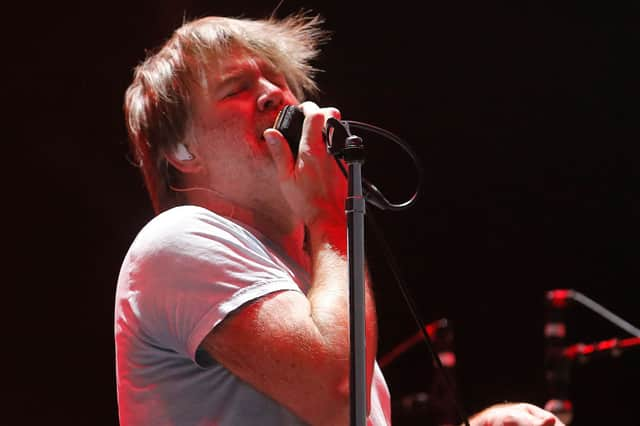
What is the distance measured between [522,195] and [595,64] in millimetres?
777

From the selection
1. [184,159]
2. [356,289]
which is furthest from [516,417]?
[184,159]

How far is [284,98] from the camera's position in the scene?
55.2 inches

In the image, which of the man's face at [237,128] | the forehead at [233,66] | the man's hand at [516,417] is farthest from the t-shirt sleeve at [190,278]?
the man's hand at [516,417]

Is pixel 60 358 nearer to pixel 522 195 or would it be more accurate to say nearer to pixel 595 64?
pixel 522 195

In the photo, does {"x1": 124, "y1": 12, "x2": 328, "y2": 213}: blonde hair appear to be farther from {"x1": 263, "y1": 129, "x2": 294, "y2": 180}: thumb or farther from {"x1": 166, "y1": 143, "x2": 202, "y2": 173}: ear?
{"x1": 263, "y1": 129, "x2": 294, "y2": 180}: thumb

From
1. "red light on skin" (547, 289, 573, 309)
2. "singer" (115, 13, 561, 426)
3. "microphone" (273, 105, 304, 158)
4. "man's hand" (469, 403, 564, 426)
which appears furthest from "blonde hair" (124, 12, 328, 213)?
"red light on skin" (547, 289, 573, 309)

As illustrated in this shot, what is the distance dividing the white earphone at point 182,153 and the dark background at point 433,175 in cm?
160

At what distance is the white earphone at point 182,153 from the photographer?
1416 millimetres

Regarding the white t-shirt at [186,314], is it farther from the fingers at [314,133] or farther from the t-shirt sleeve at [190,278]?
the fingers at [314,133]

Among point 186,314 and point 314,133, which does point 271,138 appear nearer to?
point 314,133

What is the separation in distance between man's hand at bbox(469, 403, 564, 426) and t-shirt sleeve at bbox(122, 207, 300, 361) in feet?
1.80

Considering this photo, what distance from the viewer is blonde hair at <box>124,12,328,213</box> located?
141 cm

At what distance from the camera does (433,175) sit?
12.8 ft

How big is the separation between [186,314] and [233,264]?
94 millimetres
